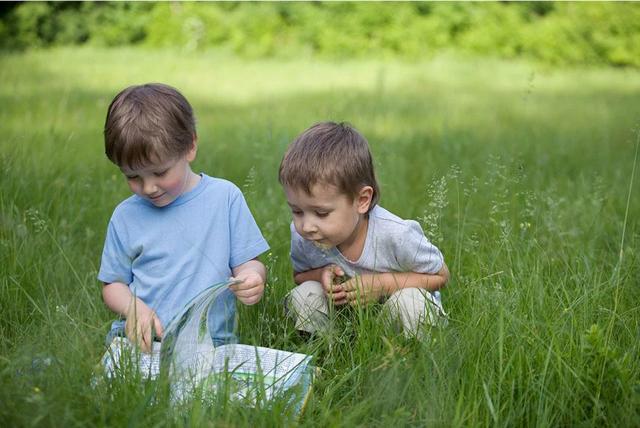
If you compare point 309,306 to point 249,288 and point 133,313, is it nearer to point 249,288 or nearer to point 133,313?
point 249,288

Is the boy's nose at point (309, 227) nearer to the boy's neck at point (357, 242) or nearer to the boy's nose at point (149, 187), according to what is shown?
the boy's neck at point (357, 242)

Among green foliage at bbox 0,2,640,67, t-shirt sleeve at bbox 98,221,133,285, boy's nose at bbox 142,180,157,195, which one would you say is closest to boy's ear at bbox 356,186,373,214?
boy's nose at bbox 142,180,157,195

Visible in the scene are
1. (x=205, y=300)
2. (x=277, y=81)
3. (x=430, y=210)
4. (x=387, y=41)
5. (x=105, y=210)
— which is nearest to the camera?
(x=205, y=300)

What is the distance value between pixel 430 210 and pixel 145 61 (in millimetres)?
9161

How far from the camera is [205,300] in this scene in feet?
7.79

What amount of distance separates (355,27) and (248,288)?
1403 cm

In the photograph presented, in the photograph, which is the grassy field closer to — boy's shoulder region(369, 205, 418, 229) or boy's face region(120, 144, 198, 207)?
boy's shoulder region(369, 205, 418, 229)

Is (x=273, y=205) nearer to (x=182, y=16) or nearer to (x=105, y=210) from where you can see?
(x=105, y=210)

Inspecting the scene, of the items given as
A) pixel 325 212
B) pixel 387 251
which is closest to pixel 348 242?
pixel 387 251

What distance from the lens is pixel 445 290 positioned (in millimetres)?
3123

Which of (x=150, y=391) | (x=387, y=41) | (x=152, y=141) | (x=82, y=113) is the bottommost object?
(x=387, y=41)

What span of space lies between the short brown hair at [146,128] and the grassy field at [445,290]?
0.49m

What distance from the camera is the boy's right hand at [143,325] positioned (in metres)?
2.41

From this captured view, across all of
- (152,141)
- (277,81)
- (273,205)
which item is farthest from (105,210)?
(277,81)
